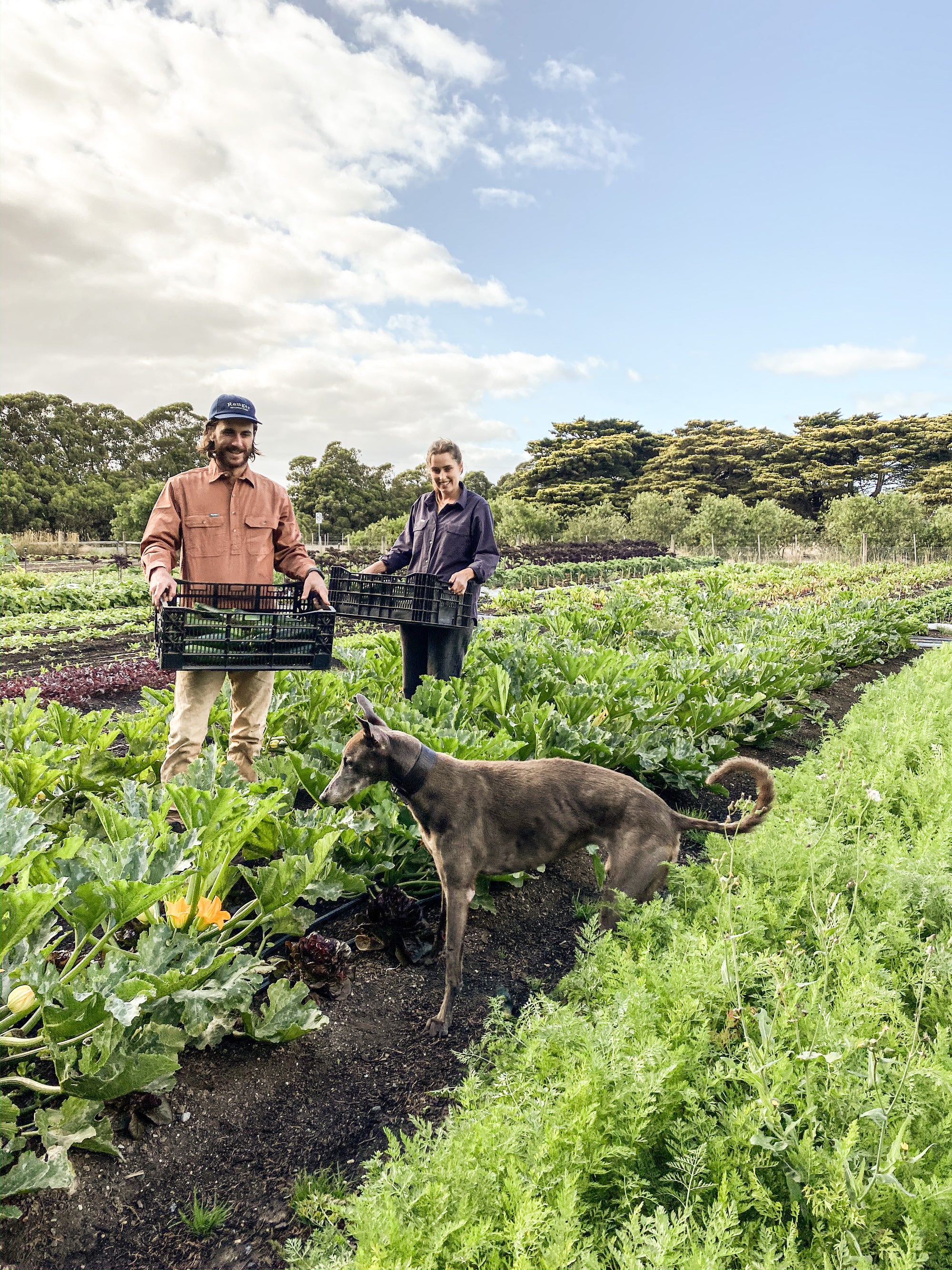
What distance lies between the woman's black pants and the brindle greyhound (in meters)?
1.82

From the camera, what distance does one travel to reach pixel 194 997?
2.36m

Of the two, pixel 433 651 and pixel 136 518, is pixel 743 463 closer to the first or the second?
pixel 136 518

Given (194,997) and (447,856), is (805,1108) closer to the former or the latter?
(447,856)

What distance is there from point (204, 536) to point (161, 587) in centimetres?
66

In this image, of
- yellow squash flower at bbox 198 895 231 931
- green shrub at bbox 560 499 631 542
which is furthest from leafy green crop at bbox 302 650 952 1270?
green shrub at bbox 560 499 631 542

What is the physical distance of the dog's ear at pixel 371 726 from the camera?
293 cm

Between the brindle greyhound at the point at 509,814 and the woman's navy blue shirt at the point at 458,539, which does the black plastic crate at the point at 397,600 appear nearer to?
the woman's navy blue shirt at the point at 458,539

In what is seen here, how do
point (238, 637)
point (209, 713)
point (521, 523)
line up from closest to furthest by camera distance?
1. point (238, 637)
2. point (209, 713)
3. point (521, 523)

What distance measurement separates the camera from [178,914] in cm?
280

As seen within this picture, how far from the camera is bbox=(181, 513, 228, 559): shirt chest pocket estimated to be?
4.11m

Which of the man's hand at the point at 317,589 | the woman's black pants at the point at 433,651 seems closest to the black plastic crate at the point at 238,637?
the man's hand at the point at 317,589

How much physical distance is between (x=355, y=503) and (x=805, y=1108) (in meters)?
69.4

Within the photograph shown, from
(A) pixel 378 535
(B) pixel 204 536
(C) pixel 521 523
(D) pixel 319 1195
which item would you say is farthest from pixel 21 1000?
(A) pixel 378 535

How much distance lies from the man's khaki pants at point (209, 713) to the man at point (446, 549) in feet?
3.85
